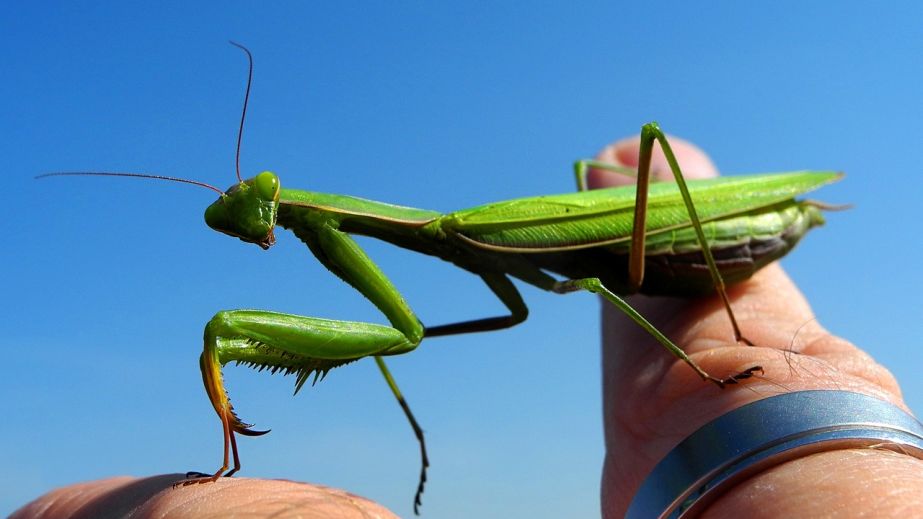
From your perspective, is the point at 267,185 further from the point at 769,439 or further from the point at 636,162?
the point at 636,162

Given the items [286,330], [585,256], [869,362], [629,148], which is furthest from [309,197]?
[629,148]

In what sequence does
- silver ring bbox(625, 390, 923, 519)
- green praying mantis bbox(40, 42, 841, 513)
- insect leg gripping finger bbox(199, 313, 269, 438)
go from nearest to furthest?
silver ring bbox(625, 390, 923, 519) < insect leg gripping finger bbox(199, 313, 269, 438) < green praying mantis bbox(40, 42, 841, 513)

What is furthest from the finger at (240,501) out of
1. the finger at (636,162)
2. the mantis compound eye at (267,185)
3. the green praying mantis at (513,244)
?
the finger at (636,162)

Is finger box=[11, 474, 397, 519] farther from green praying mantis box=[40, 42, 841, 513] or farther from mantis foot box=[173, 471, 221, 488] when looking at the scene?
green praying mantis box=[40, 42, 841, 513]

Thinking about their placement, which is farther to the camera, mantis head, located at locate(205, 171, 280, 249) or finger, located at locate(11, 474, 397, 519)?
mantis head, located at locate(205, 171, 280, 249)

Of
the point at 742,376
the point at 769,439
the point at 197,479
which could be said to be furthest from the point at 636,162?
the point at 197,479

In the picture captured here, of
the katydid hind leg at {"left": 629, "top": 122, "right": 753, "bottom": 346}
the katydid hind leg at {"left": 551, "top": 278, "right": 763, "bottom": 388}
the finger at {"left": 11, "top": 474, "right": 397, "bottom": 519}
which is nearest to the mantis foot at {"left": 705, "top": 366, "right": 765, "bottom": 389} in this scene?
the katydid hind leg at {"left": 551, "top": 278, "right": 763, "bottom": 388}

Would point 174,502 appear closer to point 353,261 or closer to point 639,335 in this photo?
point 353,261
